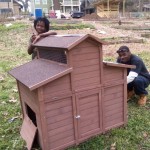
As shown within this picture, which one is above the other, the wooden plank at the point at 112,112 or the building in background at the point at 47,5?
the building in background at the point at 47,5

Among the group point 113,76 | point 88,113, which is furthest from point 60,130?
point 113,76

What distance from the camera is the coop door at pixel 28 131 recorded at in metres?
3.29

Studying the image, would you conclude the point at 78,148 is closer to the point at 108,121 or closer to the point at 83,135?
the point at 83,135

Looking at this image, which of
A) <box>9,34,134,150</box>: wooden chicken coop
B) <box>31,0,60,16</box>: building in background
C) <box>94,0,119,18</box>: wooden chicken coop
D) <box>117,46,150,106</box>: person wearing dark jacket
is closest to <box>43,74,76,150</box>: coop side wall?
<box>9,34,134,150</box>: wooden chicken coop

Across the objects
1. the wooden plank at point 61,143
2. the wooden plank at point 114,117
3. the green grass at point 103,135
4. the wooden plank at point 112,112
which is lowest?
the green grass at point 103,135

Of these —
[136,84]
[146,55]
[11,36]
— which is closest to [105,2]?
[11,36]

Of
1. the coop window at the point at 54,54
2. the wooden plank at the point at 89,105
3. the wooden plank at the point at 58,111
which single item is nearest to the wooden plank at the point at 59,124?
the wooden plank at the point at 58,111

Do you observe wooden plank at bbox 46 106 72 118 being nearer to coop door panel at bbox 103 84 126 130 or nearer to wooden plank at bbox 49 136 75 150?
wooden plank at bbox 49 136 75 150

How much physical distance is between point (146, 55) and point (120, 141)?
6.04 meters

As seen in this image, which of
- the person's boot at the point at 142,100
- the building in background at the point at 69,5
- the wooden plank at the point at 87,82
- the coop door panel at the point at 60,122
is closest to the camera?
the coop door panel at the point at 60,122

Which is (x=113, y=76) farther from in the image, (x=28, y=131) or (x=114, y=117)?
(x=28, y=131)

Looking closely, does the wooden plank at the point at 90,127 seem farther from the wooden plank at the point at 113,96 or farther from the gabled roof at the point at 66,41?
the gabled roof at the point at 66,41

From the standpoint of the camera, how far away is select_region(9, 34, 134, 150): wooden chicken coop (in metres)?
2.94

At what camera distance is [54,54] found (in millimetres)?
3209
